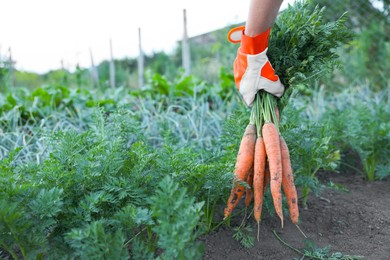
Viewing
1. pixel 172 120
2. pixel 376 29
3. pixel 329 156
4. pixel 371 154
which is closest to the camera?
pixel 329 156

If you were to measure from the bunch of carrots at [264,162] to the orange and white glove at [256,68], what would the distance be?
0.05 metres

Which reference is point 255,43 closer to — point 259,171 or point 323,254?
point 259,171

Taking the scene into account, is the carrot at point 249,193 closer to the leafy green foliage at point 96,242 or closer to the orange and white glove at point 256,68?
the orange and white glove at point 256,68

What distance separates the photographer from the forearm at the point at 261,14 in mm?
1769

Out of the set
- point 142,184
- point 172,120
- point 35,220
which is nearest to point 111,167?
point 142,184

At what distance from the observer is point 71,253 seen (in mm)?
1494

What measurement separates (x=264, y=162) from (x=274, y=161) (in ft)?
0.27

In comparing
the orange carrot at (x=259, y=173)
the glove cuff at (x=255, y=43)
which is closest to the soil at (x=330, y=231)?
the orange carrot at (x=259, y=173)

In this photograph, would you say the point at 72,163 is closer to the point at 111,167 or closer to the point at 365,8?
the point at 111,167

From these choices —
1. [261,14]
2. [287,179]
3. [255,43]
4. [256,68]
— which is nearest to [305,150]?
[287,179]

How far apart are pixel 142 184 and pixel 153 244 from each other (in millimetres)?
246

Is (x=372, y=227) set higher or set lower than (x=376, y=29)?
lower

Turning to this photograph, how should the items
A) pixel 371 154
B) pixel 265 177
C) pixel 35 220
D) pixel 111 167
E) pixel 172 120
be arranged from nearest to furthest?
pixel 35 220, pixel 111 167, pixel 265 177, pixel 371 154, pixel 172 120

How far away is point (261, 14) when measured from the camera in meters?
1.81
